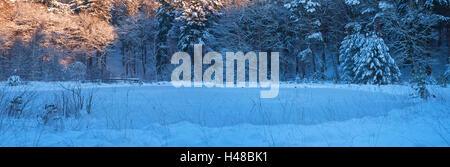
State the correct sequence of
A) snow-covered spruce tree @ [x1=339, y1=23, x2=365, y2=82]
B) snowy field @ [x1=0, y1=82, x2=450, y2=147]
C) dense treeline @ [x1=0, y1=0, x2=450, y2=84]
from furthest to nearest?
1. snow-covered spruce tree @ [x1=339, y1=23, x2=365, y2=82]
2. dense treeline @ [x1=0, y1=0, x2=450, y2=84]
3. snowy field @ [x1=0, y1=82, x2=450, y2=147]

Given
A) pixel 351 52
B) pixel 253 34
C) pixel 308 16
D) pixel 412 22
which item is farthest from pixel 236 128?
pixel 308 16

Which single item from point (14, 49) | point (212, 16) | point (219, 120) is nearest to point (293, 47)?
point (212, 16)

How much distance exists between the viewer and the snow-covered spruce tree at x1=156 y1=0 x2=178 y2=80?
22969mm

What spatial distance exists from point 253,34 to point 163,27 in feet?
A: 31.2

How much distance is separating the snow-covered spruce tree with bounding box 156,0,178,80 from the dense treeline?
11 centimetres

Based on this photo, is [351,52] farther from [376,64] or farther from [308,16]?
[308,16]

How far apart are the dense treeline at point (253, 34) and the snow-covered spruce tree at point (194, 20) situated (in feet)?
0.28

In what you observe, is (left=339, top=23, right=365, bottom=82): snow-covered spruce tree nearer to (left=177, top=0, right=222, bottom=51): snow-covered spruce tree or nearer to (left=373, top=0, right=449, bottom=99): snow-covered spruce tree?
(left=373, top=0, right=449, bottom=99): snow-covered spruce tree

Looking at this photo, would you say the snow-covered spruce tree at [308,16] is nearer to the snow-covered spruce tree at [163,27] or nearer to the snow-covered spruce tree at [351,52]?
the snow-covered spruce tree at [351,52]

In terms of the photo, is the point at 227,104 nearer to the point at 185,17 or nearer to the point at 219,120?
the point at 219,120

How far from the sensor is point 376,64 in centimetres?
1430

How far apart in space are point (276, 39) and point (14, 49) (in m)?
20.9

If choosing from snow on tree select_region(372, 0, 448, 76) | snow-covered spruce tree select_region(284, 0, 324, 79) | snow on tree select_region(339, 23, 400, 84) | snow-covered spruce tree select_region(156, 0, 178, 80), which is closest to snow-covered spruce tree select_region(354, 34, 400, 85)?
snow on tree select_region(339, 23, 400, 84)

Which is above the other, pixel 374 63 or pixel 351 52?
pixel 351 52
